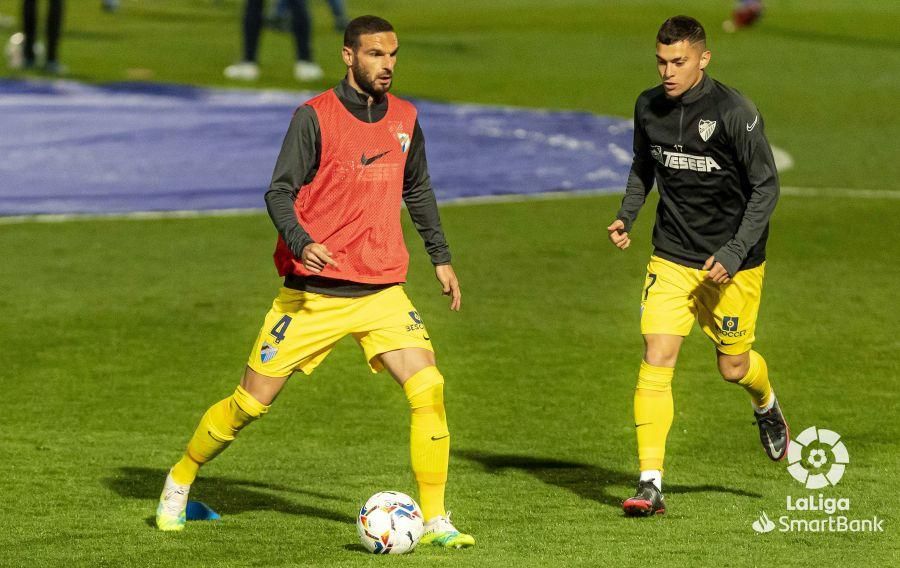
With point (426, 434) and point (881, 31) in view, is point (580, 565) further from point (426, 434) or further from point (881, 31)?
point (881, 31)

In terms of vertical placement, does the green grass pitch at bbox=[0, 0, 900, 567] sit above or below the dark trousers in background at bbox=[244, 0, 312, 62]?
above

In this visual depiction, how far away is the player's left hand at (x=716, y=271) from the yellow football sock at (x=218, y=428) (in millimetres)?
2064

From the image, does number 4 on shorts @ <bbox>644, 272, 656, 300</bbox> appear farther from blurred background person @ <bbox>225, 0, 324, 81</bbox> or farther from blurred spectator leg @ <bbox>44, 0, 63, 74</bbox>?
blurred background person @ <bbox>225, 0, 324, 81</bbox>

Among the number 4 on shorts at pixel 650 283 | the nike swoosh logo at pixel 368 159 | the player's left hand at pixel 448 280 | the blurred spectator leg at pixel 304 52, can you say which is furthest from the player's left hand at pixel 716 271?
the blurred spectator leg at pixel 304 52

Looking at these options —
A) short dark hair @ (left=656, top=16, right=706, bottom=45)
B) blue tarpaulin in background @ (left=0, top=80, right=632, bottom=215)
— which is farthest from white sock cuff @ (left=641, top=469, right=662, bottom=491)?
blue tarpaulin in background @ (left=0, top=80, right=632, bottom=215)

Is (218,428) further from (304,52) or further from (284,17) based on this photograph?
(284,17)

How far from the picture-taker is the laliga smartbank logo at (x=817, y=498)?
7.77 meters

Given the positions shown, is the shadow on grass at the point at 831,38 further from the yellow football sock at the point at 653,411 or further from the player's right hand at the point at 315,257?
the player's right hand at the point at 315,257

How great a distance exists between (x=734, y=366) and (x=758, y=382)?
8.8 inches

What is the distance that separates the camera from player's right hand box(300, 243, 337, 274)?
24.2 ft

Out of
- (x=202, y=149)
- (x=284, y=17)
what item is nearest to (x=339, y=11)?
(x=284, y=17)

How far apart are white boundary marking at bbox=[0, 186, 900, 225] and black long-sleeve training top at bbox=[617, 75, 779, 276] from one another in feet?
29.4

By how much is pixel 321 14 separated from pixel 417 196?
34.1 meters

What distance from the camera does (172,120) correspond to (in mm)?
21328
